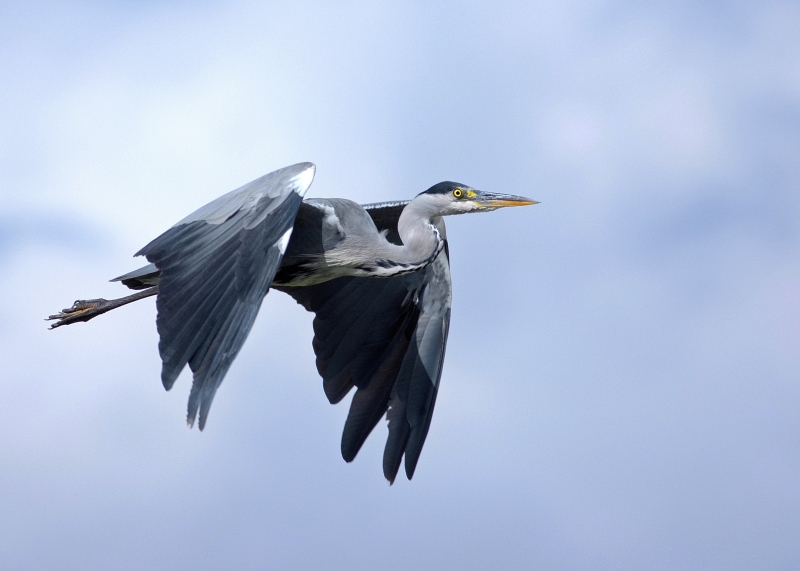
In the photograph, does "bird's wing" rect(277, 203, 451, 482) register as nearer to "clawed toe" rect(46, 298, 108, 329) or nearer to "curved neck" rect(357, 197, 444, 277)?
"curved neck" rect(357, 197, 444, 277)

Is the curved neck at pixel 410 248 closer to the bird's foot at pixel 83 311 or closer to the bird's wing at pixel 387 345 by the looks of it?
the bird's wing at pixel 387 345

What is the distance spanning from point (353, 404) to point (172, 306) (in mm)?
2500

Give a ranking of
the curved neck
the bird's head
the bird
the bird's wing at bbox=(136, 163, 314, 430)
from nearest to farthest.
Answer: the bird's wing at bbox=(136, 163, 314, 430)
the bird
the curved neck
the bird's head

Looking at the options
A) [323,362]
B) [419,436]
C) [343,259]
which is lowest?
[419,436]

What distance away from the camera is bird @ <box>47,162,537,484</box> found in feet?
18.8

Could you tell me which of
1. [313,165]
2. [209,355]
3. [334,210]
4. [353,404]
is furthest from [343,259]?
[209,355]

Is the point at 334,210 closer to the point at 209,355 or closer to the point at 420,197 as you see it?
the point at 420,197

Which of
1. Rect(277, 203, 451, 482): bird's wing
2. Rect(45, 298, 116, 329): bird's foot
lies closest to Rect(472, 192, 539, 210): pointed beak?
Rect(277, 203, 451, 482): bird's wing

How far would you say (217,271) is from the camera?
6023 mm

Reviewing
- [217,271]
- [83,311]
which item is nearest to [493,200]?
[217,271]

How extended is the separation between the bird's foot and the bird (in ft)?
0.04

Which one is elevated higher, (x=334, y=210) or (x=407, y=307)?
(x=334, y=210)

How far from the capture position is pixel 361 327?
830cm

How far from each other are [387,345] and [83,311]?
2.39 m
